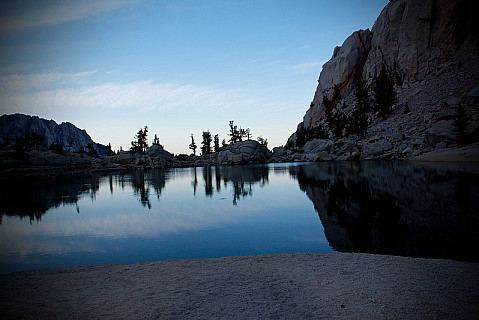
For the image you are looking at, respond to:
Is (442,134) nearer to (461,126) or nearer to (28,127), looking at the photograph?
(461,126)

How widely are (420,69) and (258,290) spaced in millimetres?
100823

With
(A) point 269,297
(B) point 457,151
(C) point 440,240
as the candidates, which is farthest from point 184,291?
(B) point 457,151

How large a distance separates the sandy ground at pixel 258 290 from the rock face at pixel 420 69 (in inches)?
1805

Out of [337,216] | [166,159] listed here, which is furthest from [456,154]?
[166,159]

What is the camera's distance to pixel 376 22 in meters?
109

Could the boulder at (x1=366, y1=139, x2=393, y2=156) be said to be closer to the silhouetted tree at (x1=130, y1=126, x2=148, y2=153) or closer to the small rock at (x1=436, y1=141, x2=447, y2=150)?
the small rock at (x1=436, y1=141, x2=447, y2=150)

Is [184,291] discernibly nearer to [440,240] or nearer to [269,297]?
[269,297]

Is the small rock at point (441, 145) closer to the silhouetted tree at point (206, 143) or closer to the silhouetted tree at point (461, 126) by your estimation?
the silhouetted tree at point (461, 126)

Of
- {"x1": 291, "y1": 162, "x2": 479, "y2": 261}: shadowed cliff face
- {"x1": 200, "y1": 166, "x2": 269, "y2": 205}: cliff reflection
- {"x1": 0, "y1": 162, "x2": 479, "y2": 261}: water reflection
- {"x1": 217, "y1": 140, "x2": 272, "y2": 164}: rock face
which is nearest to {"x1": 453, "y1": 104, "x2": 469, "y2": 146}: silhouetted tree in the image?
{"x1": 0, "y1": 162, "x2": 479, "y2": 261}: water reflection

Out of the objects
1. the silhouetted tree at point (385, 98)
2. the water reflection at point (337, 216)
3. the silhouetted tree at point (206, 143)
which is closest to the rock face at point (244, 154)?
the silhouetted tree at point (206, 143)

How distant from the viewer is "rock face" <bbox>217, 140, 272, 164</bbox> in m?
96.0

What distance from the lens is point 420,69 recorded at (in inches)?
3295

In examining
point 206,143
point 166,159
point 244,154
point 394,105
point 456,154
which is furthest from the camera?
point 206,143

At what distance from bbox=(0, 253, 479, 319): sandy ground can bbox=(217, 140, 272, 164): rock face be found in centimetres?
8803
